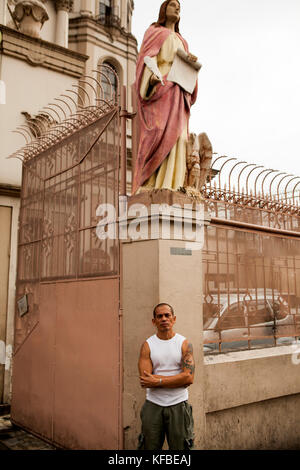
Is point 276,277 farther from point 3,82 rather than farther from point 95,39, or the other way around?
point 95,39

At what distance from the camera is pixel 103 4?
1647 cm

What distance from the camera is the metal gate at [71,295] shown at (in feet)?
15.1

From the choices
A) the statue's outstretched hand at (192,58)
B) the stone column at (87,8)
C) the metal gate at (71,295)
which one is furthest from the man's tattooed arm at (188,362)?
the stone column at (87,8)

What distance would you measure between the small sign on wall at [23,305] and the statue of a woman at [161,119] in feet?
9.77

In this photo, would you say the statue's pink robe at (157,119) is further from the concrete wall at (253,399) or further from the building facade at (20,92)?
the concrete wall at (253,399)

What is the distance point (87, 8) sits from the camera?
15.6m

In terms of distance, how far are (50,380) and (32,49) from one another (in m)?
6.69

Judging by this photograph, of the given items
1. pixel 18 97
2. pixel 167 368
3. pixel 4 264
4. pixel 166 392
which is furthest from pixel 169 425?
pixel 18 97

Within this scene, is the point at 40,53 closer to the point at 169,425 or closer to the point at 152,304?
the point at 152,304

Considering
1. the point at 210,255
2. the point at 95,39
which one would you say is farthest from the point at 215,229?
the point at 95,39

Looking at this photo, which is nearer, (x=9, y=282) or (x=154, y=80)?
(x=154, y=80)

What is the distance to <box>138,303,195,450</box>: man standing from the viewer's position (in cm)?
329

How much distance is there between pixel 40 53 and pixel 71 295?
5.84 m

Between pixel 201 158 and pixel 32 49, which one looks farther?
pixel 32 49
